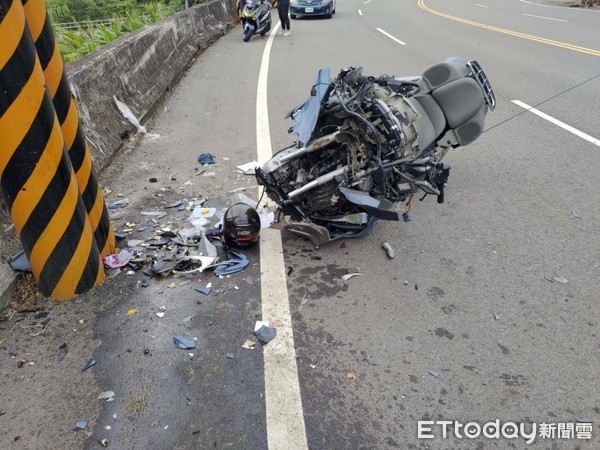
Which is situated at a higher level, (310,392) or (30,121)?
(30,121)

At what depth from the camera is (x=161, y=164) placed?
6.01 metres

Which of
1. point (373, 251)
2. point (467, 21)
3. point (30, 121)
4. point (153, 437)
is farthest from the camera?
point (467, 21)

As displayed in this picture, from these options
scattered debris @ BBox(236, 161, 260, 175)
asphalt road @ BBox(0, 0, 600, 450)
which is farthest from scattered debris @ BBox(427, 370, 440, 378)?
scattered debris @ BBox(236, 161, 260, 175)

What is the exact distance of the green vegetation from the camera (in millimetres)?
10422

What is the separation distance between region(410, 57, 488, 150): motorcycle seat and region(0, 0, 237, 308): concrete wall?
11.9 ft

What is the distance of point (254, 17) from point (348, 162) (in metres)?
12.6

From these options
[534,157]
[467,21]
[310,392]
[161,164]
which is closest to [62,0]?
[467,21]

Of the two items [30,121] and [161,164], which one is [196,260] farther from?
[161,164]

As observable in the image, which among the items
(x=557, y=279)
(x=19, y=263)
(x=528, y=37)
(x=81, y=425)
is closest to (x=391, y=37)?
(x=528, y=37)

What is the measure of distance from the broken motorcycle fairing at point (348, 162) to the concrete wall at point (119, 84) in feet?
7.41

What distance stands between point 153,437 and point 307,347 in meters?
1.05

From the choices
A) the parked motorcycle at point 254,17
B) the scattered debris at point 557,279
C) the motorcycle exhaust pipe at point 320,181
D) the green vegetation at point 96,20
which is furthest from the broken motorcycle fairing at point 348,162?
the parked motorcycle at point 254,17

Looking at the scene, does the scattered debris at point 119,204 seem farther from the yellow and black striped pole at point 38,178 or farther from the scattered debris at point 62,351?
the scattered debris at point 62,351

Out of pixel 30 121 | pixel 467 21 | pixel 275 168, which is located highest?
pixel 30 121
